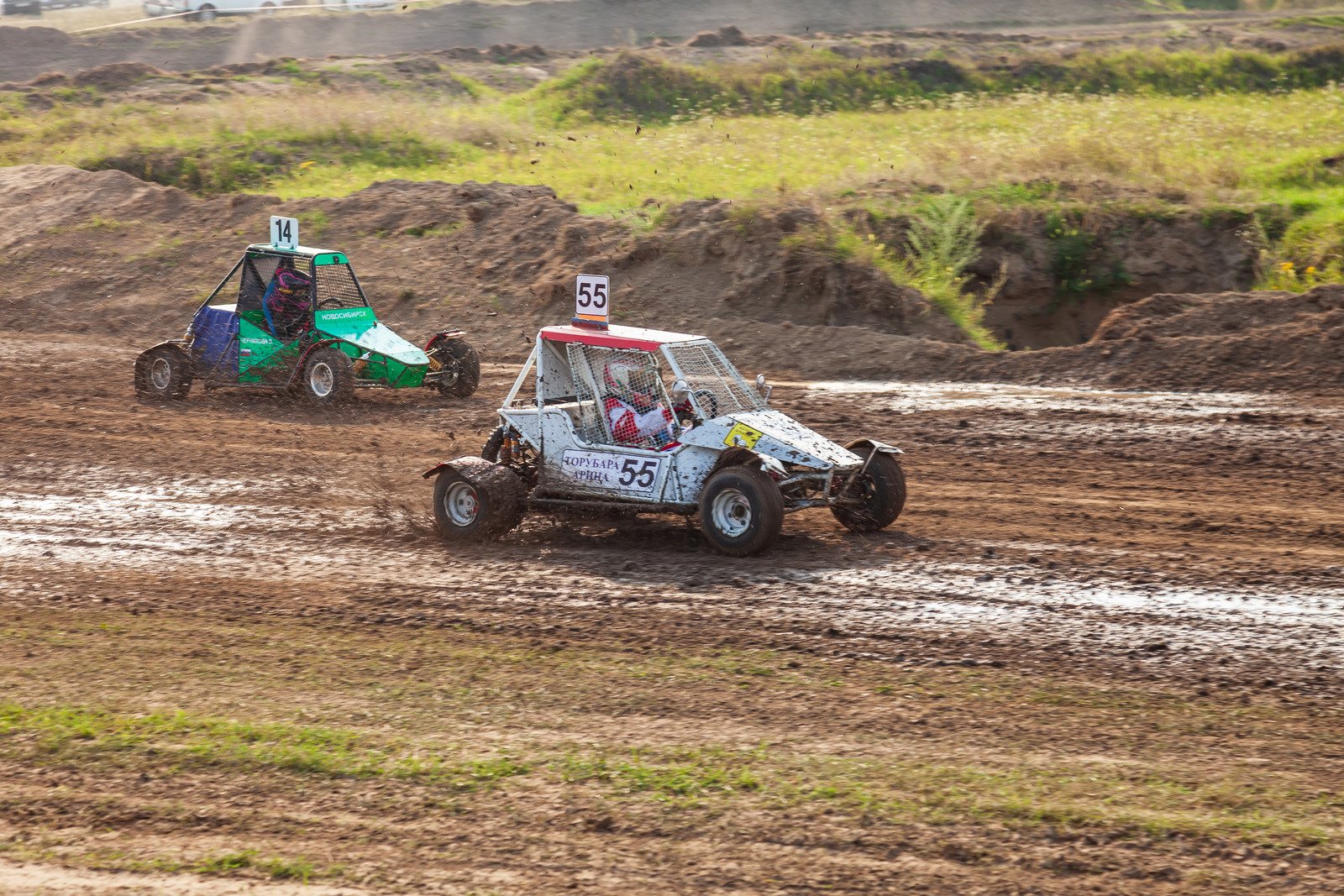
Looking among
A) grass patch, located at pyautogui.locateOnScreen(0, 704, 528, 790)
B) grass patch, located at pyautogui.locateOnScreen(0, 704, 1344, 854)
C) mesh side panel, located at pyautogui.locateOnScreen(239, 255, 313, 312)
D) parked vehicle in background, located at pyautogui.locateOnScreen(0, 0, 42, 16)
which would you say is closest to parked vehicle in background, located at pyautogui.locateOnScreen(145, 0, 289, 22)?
parked vehicle in background, located at pyautogui.locateOnScreen(0, 0, 42, 16)

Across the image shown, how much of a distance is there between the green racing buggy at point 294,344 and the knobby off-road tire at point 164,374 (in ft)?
0.03

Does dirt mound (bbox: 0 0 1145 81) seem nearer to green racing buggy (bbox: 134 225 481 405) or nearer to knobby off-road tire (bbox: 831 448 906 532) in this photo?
green racing buggy (bbox: 134 225 481 405)

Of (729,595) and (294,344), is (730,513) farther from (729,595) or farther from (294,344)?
(294,344)

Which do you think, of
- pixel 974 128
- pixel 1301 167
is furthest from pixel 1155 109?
pixel 1301 167

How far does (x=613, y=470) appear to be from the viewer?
985cm

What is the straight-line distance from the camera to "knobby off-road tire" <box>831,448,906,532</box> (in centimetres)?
974

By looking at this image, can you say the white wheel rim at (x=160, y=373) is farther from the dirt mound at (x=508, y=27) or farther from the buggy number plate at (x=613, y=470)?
the dirt mound at (x=508, y=27)

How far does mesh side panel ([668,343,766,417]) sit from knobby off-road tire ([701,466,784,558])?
0.75 meters

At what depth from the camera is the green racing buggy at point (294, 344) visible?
15633 millimetres

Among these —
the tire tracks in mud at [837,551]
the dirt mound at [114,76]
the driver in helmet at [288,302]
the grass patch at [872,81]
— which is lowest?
the tire tracks in mud at [837,551]

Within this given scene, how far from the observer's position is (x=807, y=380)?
16.3 m

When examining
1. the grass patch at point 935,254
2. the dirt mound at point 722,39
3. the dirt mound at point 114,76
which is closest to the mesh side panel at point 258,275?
the grass patch at point 935,254

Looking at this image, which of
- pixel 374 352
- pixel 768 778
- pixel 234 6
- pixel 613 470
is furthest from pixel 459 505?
pixel 234 6

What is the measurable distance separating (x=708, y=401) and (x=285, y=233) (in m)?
8.47
